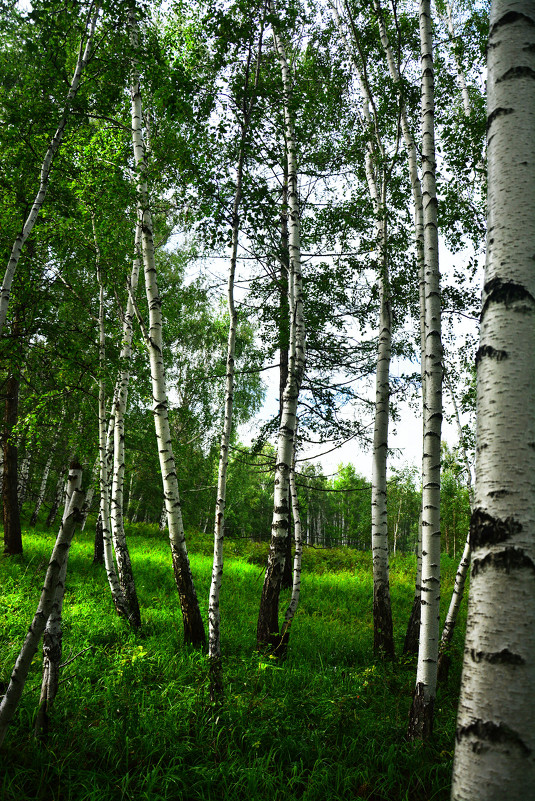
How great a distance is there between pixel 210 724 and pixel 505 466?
3.52 m

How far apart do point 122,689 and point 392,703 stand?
2.75 metres

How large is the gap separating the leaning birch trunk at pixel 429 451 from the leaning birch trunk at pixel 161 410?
112 inches

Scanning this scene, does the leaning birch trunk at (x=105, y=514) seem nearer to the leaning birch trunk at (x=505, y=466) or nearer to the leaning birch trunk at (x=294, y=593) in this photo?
the leaning birch trunk at (x=294, y=593)

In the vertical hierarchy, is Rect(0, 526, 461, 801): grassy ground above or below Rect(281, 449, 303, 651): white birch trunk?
below

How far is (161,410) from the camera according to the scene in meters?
5.32

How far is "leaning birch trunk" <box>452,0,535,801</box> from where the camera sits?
1169 mm

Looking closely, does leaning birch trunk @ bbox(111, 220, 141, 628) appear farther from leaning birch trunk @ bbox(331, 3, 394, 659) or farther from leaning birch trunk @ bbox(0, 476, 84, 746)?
leaning birch trunk @ bbox(0, 476, 84, 746)

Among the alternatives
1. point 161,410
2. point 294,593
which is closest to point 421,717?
point 294,593

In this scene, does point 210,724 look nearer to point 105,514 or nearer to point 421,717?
point 421,717

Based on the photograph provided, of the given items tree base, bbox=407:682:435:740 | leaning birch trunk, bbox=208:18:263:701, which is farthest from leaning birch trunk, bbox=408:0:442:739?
leaning birch trunk, bbox=208:18:263:701

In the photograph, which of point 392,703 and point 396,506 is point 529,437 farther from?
point 396,506

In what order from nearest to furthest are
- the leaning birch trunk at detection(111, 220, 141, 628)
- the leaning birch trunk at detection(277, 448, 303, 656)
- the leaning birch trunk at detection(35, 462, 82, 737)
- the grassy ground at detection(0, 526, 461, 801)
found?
the leaning birch trunk at detection(35, 462, 82, 737) < the grassy ground at detection(0, 526, 461, 801) < the leaning birch trunk at detection(277, 448, 303, 656) < the leaning birch trunk at detection(111, 220, 141, 628)

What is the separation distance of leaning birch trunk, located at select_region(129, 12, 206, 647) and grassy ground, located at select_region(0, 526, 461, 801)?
46cm

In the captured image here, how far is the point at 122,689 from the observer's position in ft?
12.6
